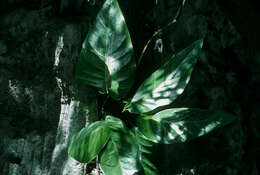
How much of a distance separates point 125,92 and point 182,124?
28cm

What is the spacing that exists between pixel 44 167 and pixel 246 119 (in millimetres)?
→ 986

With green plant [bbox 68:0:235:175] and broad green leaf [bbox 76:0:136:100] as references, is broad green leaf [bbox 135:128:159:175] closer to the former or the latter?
green plant [bbox 68:0:235:175]

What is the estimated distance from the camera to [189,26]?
1333 mm

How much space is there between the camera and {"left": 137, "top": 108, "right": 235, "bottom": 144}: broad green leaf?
1141 millimetres

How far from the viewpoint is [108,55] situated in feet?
3.82

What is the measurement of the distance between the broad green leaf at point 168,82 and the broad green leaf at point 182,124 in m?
0.06

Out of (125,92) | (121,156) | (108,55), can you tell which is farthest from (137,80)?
(121,156)

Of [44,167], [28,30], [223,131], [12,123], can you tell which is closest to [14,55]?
[28,30]

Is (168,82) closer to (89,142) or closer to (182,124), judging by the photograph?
(182,124)

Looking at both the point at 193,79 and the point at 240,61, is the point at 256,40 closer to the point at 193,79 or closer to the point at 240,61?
the point at 240,61

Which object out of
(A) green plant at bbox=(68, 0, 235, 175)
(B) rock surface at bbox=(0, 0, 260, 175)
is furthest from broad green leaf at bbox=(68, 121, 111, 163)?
(B) rock surface at bbox=(0, 0, 260, 175)

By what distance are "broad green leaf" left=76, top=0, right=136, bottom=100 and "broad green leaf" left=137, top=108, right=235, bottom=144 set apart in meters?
0.20

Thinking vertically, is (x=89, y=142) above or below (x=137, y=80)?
below

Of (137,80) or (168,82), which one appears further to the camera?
(137,80)
